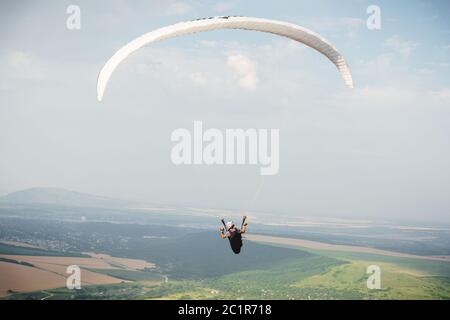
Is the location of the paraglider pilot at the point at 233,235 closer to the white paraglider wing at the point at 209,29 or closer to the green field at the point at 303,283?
the white paraglider wing at the point at 209,29

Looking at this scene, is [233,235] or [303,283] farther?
[303,283]

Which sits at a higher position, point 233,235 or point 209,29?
point 209,29

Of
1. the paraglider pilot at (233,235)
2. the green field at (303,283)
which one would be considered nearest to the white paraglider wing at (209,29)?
the paraglider pilot at (233,235)

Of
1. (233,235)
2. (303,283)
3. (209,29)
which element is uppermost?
(209,29)

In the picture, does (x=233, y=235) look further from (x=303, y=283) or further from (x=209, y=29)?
(x=303, y=283)

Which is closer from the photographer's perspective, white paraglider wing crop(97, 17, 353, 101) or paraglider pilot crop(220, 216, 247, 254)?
white paraglider wing crop(97, 17, 353, 101)

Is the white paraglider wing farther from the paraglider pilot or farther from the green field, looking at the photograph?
the green field

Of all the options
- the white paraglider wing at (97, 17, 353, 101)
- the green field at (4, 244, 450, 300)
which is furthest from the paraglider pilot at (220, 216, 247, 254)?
the green field at (4, 244, 450, 300)

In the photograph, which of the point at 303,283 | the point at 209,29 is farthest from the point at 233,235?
the point at 303,283
